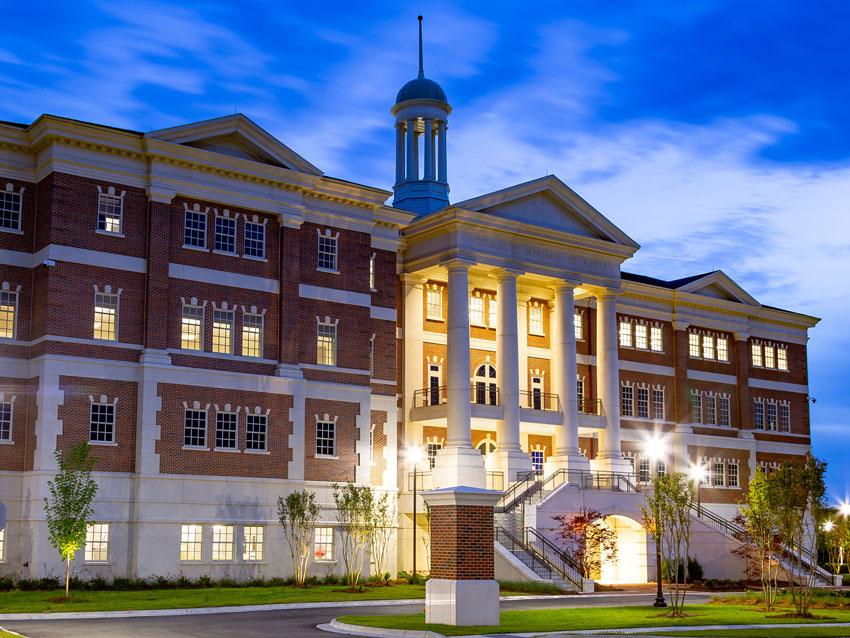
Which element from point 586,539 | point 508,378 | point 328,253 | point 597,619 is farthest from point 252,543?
point 597,619

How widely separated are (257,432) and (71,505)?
10495mm

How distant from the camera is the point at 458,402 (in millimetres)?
52844

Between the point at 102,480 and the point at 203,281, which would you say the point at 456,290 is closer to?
the point at 203,281

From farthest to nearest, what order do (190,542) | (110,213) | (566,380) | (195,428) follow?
(566,380), (195,428), (110,213), (190,542)

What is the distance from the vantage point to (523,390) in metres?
60.9

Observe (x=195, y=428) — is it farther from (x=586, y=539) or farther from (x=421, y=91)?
(x=421, y=91)

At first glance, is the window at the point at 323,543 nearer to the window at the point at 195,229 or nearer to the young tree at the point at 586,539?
the young tree at the point at 586,539

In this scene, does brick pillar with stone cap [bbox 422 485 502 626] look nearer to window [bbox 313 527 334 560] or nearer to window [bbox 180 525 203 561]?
window [bbox 180 525 203 561]

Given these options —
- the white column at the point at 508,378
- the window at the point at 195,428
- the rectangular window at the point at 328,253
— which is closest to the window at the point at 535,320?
the white column at the point at 508,378

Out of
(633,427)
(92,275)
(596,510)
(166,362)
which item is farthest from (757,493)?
(633,427)

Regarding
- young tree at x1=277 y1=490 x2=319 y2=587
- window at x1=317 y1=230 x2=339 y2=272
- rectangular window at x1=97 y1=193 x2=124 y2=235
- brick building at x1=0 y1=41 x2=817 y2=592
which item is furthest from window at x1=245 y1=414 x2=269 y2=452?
rectangular window at x1=97 y1=193 x2=124 y2=235

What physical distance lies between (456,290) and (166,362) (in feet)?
50.0

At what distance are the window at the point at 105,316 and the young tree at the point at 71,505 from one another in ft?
19.9

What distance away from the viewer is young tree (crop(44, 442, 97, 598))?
121 ft
